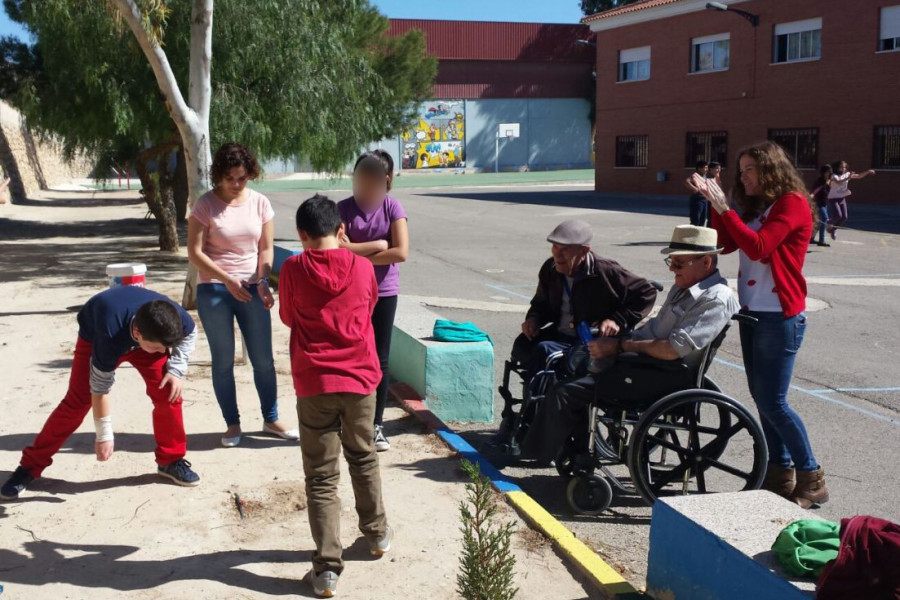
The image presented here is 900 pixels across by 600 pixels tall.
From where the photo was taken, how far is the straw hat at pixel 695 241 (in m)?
4.96

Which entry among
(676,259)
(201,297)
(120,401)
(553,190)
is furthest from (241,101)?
(553,190)

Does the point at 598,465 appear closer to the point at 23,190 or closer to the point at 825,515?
the point at 825,515

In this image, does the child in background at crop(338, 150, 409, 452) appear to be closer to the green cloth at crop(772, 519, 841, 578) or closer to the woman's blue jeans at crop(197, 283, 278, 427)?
the woman's blue jeans at crop(197, 283, 278, 427)

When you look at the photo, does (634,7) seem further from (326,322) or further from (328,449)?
(328,449)

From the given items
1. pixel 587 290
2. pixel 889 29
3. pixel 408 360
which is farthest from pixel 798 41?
pixel 587 290

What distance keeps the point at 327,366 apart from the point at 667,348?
1.83 metres

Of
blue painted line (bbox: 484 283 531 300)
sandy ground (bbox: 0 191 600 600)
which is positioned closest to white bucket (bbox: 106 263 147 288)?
sandy ground (bbox: 0 191 600 600)

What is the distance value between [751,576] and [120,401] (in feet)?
17.2

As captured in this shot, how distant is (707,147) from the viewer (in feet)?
126

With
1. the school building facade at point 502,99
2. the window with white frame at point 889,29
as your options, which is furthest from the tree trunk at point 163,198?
the school building facade at point 502,99

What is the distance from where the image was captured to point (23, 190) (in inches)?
1518

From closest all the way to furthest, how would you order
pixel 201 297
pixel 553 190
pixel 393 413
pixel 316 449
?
pixel 316 449, pixel 201 297, pixel 393 413, pixel 553 190

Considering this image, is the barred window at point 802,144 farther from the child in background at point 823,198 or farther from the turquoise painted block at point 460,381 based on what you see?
the turquoise painted block at point 460,381

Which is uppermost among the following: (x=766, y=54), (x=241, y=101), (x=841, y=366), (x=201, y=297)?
(x=766, y=54)
